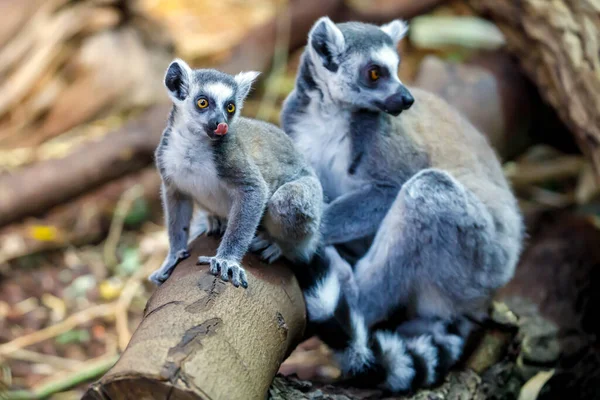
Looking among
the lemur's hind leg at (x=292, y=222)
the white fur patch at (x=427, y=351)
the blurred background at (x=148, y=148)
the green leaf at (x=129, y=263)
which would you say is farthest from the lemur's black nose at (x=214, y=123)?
the green leaf at (x=129, y=263)

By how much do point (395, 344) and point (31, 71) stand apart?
5.82 m

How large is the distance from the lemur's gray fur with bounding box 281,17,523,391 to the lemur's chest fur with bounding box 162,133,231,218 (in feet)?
2.80

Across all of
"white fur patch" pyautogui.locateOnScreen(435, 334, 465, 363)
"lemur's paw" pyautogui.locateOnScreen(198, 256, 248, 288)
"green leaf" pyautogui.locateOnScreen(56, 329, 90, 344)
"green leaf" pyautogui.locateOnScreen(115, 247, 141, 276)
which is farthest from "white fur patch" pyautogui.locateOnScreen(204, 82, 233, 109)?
"green leaf" pyautogui.locateOnScreen(115, 247, 141, 276)

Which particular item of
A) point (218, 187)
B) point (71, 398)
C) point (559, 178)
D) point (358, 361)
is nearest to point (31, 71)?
point (71, 398)

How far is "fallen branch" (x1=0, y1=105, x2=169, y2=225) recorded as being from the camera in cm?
715

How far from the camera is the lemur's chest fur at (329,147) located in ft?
15.4

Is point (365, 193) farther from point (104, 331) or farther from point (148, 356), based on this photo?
point (104, 331)

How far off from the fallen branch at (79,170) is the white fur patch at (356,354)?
14.3 ft

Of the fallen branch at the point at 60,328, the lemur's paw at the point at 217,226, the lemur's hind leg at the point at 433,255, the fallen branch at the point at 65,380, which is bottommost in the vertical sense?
the fallen branch at the point at 60,328

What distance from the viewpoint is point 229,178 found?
360 centimetres

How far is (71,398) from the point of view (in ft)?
18.0

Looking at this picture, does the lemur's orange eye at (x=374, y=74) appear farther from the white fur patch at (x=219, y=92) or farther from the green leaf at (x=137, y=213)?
the green leaf at (x=137, y=213)

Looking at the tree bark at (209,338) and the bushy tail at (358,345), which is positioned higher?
the tree bark at (209,338)

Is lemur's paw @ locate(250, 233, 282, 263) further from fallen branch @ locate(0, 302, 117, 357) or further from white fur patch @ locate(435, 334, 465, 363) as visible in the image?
fallen branch @ locate(0, 302, 117, 357)
